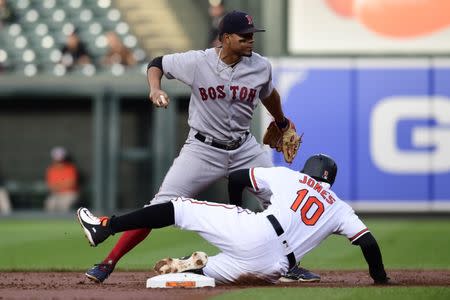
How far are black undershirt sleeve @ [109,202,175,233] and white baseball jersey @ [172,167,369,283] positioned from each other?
50 millimetres

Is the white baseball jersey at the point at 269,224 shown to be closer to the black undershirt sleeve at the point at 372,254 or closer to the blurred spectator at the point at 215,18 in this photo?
the black undershirt sleeve at the point at 372,254

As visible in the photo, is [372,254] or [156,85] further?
[156,85]

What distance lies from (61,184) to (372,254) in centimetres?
1134

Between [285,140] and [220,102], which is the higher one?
[220,102]

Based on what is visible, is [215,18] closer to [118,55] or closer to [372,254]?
[118,55]

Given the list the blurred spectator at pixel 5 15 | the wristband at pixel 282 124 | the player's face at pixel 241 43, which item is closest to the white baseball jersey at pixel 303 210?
Answer: the player's face at pixel 241 43

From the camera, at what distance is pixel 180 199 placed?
6.48m

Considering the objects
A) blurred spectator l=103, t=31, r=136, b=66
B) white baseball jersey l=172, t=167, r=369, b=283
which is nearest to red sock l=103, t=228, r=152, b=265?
white baseball jersey l=172, t=167, r=369, b=283

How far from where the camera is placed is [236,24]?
6.88 metres

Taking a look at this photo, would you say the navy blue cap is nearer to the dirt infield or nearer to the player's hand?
the player's hand

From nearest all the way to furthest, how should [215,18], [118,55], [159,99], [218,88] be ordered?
[159,99]
[218,88]
[215,18]
[118,55]

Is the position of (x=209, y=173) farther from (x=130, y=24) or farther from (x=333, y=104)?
(x=130, y=24)

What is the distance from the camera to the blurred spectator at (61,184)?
17391 mm

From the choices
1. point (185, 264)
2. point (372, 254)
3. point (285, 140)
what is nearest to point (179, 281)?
point (185, 264)
